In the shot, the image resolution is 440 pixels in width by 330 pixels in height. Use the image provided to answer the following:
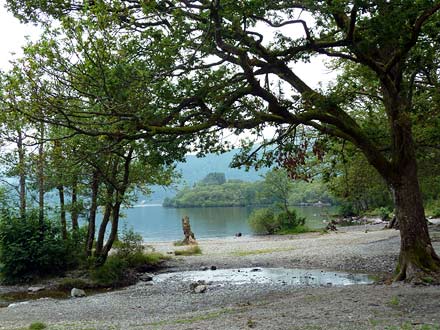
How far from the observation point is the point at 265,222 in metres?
52.0

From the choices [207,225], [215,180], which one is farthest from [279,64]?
[215,180]

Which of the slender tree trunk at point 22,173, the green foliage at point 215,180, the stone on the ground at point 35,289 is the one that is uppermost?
the green foliage at point 215,180

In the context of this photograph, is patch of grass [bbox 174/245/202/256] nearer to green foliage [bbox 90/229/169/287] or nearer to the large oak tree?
green foliage [bbox 90/229/169/287]

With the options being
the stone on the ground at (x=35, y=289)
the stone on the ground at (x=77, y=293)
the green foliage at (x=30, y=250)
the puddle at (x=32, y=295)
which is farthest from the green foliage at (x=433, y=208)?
the stone on the ground at (x=35, y=289)

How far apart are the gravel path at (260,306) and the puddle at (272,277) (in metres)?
0.96

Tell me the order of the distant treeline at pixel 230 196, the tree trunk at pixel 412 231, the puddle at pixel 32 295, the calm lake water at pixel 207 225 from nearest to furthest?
the tree trunk at pixel 412 231 < the puddle at pixel 32 295 < the calm lake water at pixel 207 225 < the distant treeline at pixel 230 196

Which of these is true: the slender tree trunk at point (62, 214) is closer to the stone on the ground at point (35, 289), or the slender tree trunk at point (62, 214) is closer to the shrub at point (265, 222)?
the stone on the ground at point (35, 289)

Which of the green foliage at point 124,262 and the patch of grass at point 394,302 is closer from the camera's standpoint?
the patch of grass at point 394,302

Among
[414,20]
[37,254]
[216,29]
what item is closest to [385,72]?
[414,20]

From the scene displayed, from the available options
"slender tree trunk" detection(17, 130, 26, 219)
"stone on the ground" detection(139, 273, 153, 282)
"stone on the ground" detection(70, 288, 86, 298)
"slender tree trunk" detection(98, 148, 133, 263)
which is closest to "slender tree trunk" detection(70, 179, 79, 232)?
"slender tree trunk" detection(98, 148, 133, 263)

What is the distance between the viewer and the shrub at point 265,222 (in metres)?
51.9

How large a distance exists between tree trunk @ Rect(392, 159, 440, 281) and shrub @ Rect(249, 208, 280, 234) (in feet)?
122

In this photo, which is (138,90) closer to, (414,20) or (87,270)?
(414,20)

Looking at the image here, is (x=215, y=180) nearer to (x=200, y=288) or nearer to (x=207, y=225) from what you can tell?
(x=207, y=225)
